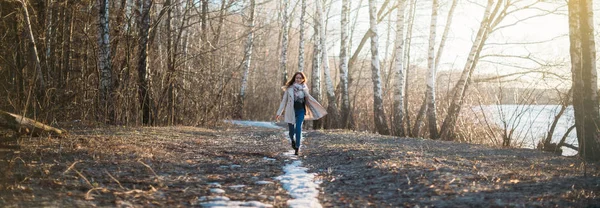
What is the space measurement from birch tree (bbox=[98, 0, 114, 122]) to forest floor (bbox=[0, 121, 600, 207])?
2.16m

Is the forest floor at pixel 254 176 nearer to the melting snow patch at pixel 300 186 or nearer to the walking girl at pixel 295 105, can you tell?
the melting snow patch at pixel 300 186

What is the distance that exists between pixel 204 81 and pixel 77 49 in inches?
155

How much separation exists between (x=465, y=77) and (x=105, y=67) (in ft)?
33.4

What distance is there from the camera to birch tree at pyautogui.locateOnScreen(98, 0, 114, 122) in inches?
406

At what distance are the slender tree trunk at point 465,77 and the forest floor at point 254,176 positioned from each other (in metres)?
5.09

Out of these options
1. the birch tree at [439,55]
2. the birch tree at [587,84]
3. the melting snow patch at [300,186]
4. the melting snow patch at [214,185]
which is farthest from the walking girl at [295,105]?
the birch tree at [439,55]

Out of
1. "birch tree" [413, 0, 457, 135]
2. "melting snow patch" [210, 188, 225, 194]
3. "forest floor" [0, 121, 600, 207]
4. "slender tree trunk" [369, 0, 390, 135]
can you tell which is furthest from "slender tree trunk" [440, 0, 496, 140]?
"melting snow patch" [210, 188, 225, 194]

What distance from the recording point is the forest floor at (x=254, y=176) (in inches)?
179

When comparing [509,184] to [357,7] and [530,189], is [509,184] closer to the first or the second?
[530,189]

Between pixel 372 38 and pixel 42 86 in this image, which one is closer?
pixel 42 86

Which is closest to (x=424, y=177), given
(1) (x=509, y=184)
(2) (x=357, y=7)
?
(1) (x=509, y=184)

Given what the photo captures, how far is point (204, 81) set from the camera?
48.1ft

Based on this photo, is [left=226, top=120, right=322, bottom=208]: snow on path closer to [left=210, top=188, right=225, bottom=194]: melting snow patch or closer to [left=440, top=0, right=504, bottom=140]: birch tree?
[left=210, top=188, right=225, bottom=194]: melting snow patch

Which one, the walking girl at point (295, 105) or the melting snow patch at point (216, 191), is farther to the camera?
the walking girl at point (295, 105)
